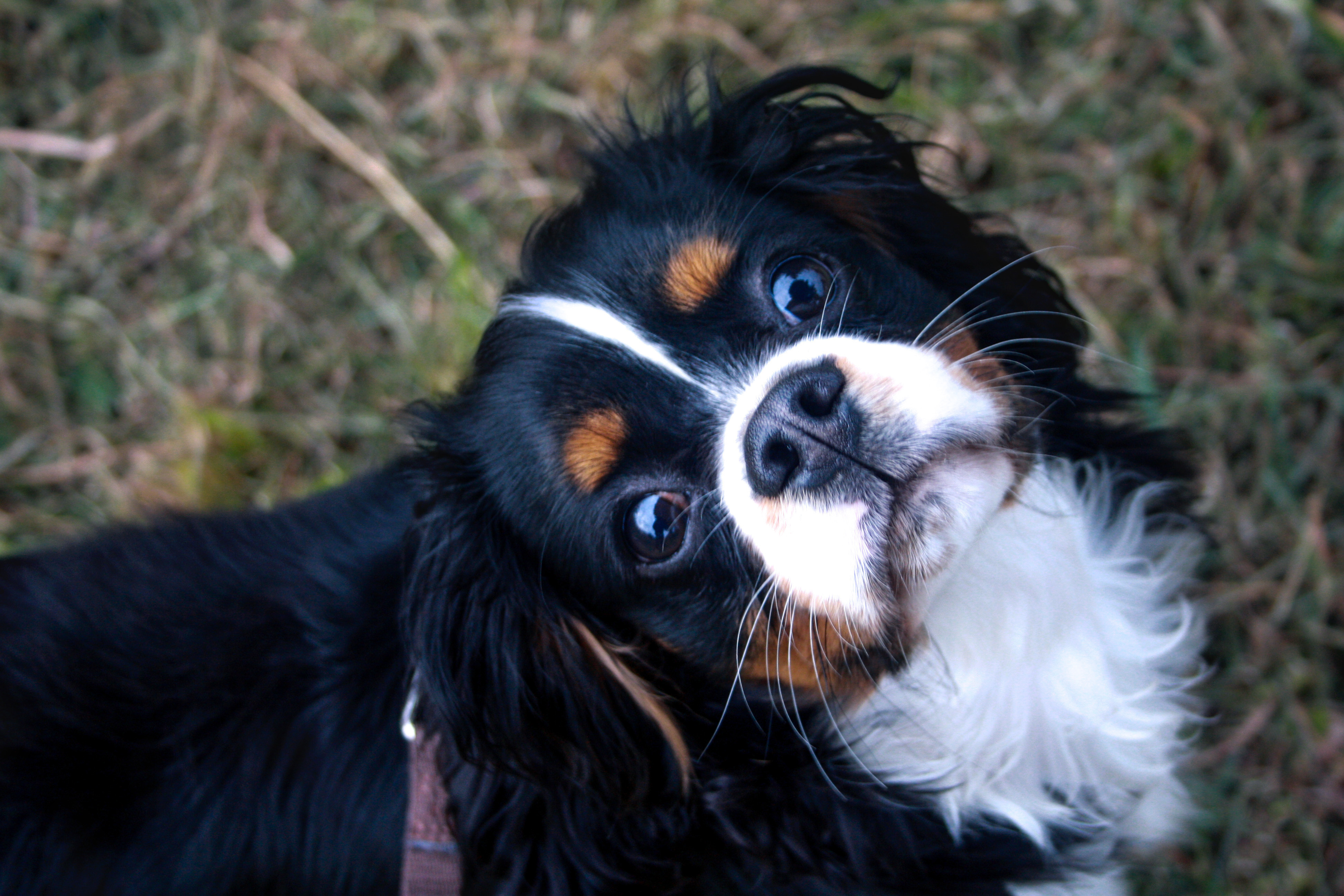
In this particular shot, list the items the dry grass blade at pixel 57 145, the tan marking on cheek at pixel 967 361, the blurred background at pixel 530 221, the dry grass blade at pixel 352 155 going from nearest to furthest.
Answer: the tan marking on cheek at pixel 967 361 < the blurred background at pixel 530 221 < the dry grass blade at pixel 352 155 < the dry grass blade at pixel 57 145

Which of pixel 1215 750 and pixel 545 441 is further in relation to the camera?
pixel 1215 750

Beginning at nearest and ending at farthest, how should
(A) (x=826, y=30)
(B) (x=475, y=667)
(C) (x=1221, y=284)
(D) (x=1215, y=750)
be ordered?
(B) (x=475, y=667) → (D) (x=1215, y=750) → (C) (x=1221, y=284) → (A) (x=826, y=30)

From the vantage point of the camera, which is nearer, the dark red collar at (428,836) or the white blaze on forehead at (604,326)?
the white blaze on forehead at (604,326)

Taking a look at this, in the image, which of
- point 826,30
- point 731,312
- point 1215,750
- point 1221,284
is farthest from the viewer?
point 826,30

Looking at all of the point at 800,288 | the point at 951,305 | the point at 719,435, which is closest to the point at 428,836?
the point at 719,435

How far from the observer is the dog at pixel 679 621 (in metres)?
1.84

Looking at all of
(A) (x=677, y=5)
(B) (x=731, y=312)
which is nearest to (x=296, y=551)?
(B) (x=731, y=312)

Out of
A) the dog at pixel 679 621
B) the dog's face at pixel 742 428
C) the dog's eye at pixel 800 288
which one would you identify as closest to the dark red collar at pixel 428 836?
the dog at pixel 679 621

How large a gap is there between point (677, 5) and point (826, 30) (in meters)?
0.53

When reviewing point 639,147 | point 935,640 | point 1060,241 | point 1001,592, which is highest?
point 1060,241

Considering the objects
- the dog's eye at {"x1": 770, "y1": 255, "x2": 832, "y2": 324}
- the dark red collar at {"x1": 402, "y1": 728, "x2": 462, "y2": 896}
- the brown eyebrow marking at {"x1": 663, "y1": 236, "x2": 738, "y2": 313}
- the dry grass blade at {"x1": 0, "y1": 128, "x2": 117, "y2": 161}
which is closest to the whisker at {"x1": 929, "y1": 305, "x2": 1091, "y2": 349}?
the dog's eye at {"x1": 770, "y1": 255, "x2": 832, "y2": 324}

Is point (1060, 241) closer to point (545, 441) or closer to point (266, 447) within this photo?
point (545, 441)

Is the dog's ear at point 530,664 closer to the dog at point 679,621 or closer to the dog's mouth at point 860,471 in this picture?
the dog at point 679,621

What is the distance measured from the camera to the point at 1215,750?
2.88 m
